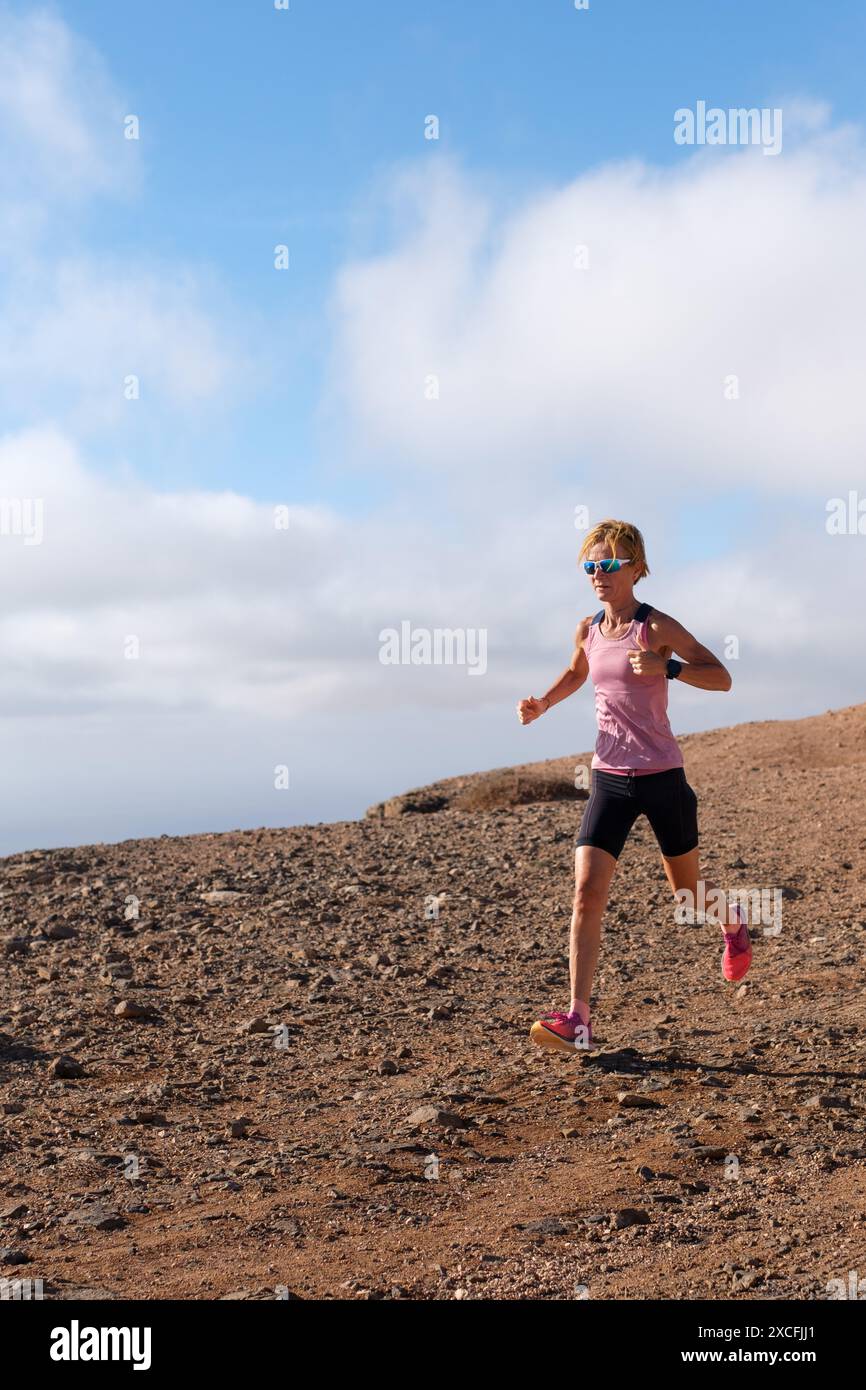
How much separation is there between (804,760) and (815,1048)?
11.7 m

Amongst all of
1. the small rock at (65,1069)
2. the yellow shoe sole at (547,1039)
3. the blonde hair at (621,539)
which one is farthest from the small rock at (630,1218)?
the small rock at (65,1069)

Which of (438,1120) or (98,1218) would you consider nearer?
(98,1218)

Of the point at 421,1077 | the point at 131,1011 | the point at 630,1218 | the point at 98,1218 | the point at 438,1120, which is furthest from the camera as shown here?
the point at 131,1011

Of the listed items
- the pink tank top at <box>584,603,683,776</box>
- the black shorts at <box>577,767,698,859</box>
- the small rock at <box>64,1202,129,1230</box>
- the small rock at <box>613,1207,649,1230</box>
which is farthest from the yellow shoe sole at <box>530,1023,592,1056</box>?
the small rock at <box>64,1202,129,1230</box>

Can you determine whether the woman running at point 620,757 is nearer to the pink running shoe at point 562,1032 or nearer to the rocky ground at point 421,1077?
the pink running shoe at point 562,1032

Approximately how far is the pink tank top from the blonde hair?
0.80 ft

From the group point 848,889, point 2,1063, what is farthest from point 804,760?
point 2,1063

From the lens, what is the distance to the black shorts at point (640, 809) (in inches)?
231

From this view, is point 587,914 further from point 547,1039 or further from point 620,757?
point 620,757

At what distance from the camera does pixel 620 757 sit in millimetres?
5914

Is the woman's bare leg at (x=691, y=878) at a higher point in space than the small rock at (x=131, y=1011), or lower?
higher

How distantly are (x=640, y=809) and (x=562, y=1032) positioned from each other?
3.78ft

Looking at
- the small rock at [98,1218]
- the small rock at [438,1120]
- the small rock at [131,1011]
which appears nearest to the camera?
the small rock at [98,1218]

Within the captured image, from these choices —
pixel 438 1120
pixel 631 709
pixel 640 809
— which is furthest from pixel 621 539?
pixel 438 1120
